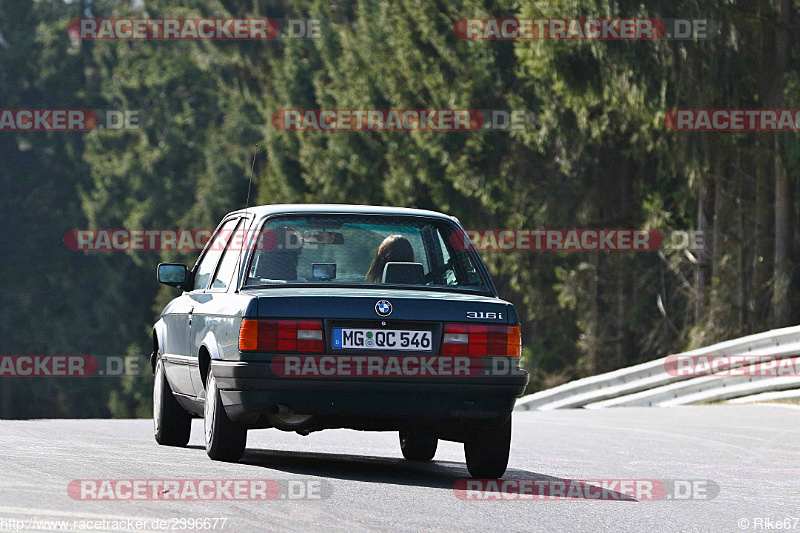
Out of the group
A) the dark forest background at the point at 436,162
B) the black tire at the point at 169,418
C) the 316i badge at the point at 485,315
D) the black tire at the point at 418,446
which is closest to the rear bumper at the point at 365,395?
the 316i badge at the point at 485,315

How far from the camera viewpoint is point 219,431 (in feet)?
30.6

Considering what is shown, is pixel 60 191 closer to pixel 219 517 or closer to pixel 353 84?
pixel 353 84

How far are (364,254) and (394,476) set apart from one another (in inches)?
55.9

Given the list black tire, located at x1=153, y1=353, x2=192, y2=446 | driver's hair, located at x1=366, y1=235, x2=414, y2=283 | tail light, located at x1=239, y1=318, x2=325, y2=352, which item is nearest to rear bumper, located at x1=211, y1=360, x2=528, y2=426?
tail light, located at x1=239, y1=318, x2=325, y2=352

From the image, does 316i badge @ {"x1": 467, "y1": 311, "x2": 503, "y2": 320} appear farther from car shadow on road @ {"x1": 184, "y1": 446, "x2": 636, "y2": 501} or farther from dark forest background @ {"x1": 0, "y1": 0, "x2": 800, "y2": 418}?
dark forest background @ {"x1": 0, "y1": 0, "x2": 800, "y2": 418}

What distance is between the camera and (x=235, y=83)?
61.6 metres

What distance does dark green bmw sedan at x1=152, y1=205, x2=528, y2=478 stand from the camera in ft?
28.4

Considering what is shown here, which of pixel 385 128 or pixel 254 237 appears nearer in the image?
pixel 254 237

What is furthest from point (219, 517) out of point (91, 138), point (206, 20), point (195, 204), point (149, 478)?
point (91, 138)

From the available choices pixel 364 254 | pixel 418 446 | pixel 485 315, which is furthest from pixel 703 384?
pixel 485 315

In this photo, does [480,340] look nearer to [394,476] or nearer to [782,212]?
[394,476]

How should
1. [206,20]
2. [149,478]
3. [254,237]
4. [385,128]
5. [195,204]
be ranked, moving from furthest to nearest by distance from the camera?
[195,204] → [206,20] → [385,128] → [254,237] → [149,478]

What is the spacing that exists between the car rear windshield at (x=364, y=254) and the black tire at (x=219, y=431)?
2.37 feet

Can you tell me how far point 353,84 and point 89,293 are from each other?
28.1m
